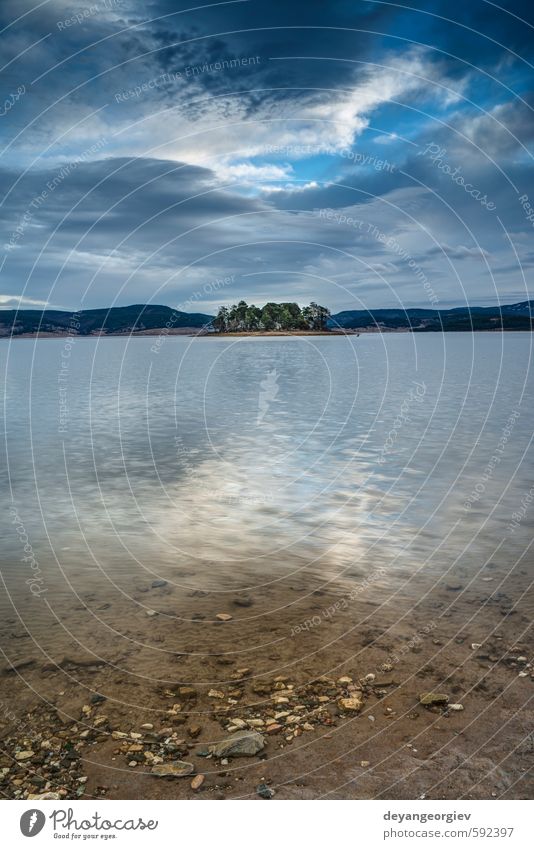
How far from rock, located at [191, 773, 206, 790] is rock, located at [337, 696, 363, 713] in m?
2.84

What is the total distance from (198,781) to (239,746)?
2.98 feet

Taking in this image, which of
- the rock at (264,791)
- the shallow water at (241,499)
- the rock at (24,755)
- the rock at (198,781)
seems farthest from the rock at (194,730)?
the shallow water at (241,499)

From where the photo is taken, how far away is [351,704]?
35.3 feet

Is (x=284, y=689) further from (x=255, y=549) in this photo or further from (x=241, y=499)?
(x=241, y=499)

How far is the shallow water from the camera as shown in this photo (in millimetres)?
16828

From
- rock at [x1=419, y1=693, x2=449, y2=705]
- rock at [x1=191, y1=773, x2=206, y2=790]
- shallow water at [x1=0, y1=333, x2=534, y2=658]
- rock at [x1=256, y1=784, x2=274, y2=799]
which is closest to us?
rock at [x1=256, y1=784, x2=274, y2=799]

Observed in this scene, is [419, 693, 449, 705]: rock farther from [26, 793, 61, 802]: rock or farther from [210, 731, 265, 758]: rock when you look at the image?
[26, 793, 61, 802]: rock

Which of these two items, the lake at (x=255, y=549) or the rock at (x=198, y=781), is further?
the lake at (x=255, y=549)

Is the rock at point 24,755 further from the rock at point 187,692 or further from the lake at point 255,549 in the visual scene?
the rock at point 187,692

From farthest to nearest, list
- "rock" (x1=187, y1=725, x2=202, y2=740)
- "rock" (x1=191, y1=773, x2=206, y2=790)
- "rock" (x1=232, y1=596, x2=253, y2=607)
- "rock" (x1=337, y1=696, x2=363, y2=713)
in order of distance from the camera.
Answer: "rock" (x1=232, y1=596, x2=253, y2=607), "rock" (x1=337, y1=696, x2=363, y2=713), "rock" (x1=187, y1=725, x2=202, y2=740), "rock" (x1=191, y1=773, x2=206, y2=790)

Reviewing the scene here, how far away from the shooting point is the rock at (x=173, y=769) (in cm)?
903

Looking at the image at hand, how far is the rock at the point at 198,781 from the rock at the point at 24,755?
105 inches

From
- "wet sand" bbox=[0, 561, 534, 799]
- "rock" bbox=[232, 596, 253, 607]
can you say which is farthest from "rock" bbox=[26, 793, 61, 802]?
"rock" bbox=[232, 596, 253, 607]

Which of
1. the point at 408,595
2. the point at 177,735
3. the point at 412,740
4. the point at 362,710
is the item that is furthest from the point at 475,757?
the point at 408,595
